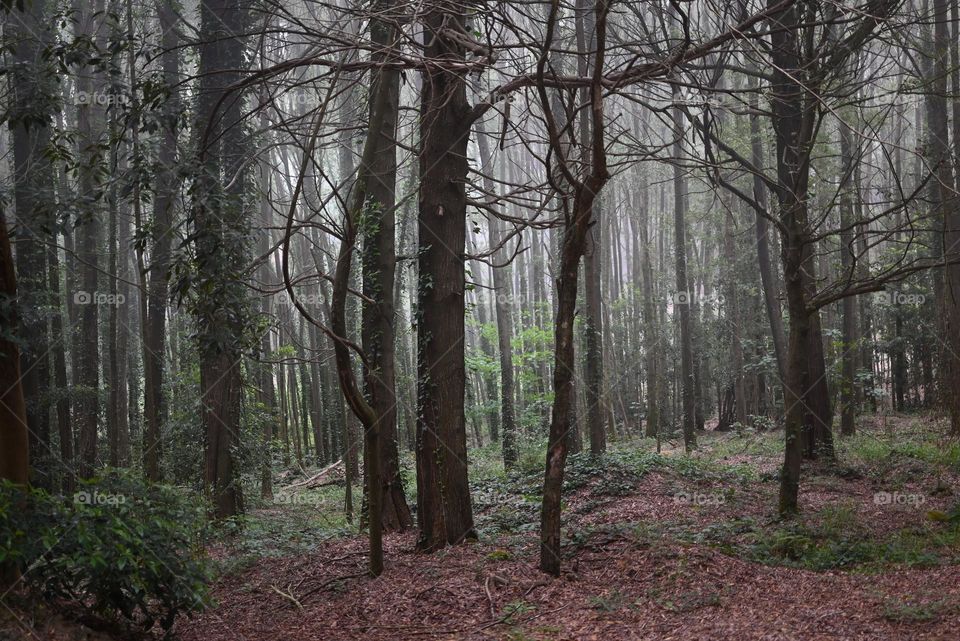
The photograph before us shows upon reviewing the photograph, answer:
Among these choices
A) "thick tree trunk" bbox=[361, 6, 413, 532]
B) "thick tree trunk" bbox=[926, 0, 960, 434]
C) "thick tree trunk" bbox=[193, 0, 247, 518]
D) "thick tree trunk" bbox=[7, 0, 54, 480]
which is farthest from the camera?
"thick tree trunk" bbox=[926, 0, 960, 434]

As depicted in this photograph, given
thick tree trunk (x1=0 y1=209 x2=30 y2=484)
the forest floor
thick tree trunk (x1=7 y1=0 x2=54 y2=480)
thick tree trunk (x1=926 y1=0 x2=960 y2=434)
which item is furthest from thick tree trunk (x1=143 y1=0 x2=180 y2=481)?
thick tree trunk (x1=926 y1=0 x2=960 y2=434)

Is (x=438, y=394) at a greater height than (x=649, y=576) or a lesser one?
greater

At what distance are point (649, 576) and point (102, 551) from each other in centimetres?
424

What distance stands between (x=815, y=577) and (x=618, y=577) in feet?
5.54

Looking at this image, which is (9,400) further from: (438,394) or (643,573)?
(643,573)

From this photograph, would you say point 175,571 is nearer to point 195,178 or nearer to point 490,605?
point 490,605

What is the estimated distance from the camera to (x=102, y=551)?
16.1 feet

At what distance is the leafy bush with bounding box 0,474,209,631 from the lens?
191 inches

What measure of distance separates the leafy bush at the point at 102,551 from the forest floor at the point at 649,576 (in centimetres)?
91

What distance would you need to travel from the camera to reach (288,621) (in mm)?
6328

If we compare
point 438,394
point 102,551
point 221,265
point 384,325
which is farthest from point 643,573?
point 384,325

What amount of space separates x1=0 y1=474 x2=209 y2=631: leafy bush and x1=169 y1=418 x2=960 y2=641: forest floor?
910 millimetres

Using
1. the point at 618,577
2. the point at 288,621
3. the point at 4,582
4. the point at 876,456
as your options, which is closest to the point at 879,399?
the point at 876,456

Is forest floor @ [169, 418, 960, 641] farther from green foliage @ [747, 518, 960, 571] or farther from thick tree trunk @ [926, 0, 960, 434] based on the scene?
thick tree trunk @ [926, 0, 960, 434]
